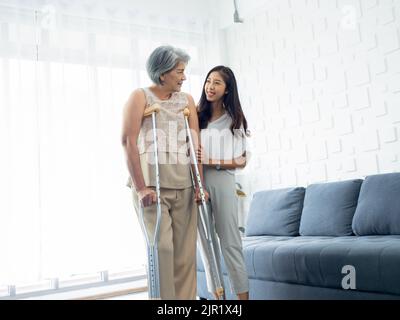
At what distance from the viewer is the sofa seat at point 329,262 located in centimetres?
204

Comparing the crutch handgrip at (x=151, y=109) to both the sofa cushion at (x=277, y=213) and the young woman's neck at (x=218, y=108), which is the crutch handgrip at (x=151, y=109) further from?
the sofa cushion at (x=277, y=213)

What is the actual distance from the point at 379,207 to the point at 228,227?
104 cm

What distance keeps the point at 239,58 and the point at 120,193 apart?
1930 mm

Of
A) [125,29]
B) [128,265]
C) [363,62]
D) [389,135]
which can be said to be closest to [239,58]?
[125,29]

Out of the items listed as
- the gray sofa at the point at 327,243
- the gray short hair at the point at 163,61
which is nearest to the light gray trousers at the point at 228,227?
the gray sofa at the point at 327,243

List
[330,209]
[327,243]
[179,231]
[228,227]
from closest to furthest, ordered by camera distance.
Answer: [179,231]
[228,227]
[327,243]
[330,209]

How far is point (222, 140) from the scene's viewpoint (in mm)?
2359

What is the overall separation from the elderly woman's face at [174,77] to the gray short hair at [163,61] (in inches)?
0.7

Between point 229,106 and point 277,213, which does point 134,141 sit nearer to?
point 229,106

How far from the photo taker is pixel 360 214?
2.79 meters

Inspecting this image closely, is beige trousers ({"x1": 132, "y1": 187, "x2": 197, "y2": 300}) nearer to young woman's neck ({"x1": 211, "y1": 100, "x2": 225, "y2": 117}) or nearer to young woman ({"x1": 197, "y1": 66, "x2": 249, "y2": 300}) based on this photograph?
young woman ({"x1": 197, "y1": 66, "x2": 249, "y2": 300})

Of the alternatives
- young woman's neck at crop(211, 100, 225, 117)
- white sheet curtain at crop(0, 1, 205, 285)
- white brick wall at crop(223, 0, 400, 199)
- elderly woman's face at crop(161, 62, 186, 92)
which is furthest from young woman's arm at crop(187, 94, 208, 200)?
white sheet curtain at crop(0, 1, 205, 285)

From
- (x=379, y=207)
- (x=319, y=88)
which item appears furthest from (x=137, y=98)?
(x=319, y=88)

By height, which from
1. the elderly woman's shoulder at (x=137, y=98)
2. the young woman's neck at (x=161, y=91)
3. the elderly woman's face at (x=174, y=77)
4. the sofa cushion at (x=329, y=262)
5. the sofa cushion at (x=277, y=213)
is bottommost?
the sofa cushion at (x=329, y=262)
